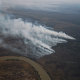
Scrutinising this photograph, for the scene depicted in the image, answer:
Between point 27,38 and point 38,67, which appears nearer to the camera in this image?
point 38,67

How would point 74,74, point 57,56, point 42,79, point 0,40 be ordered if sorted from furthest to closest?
point 0,40 < point 57,56 < point 74,74 < point 42,79

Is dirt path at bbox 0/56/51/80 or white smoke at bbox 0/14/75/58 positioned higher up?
white smoke at bbox 0/14/75/58

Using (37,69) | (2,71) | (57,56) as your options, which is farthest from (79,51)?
(2,71)

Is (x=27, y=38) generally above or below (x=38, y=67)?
above

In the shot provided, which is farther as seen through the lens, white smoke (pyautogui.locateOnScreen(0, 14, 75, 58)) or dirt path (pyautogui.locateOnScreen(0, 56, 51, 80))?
white smoke (pyautogui.locateOnScreen(0, 14, 75, 58))

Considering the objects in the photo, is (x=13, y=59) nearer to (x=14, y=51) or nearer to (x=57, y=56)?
(x=14, y=51)

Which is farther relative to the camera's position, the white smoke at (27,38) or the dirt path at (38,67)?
the white smoke at (27,38)

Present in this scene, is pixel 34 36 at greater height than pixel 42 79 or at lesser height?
greater

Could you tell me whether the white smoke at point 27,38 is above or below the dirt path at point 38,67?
above
